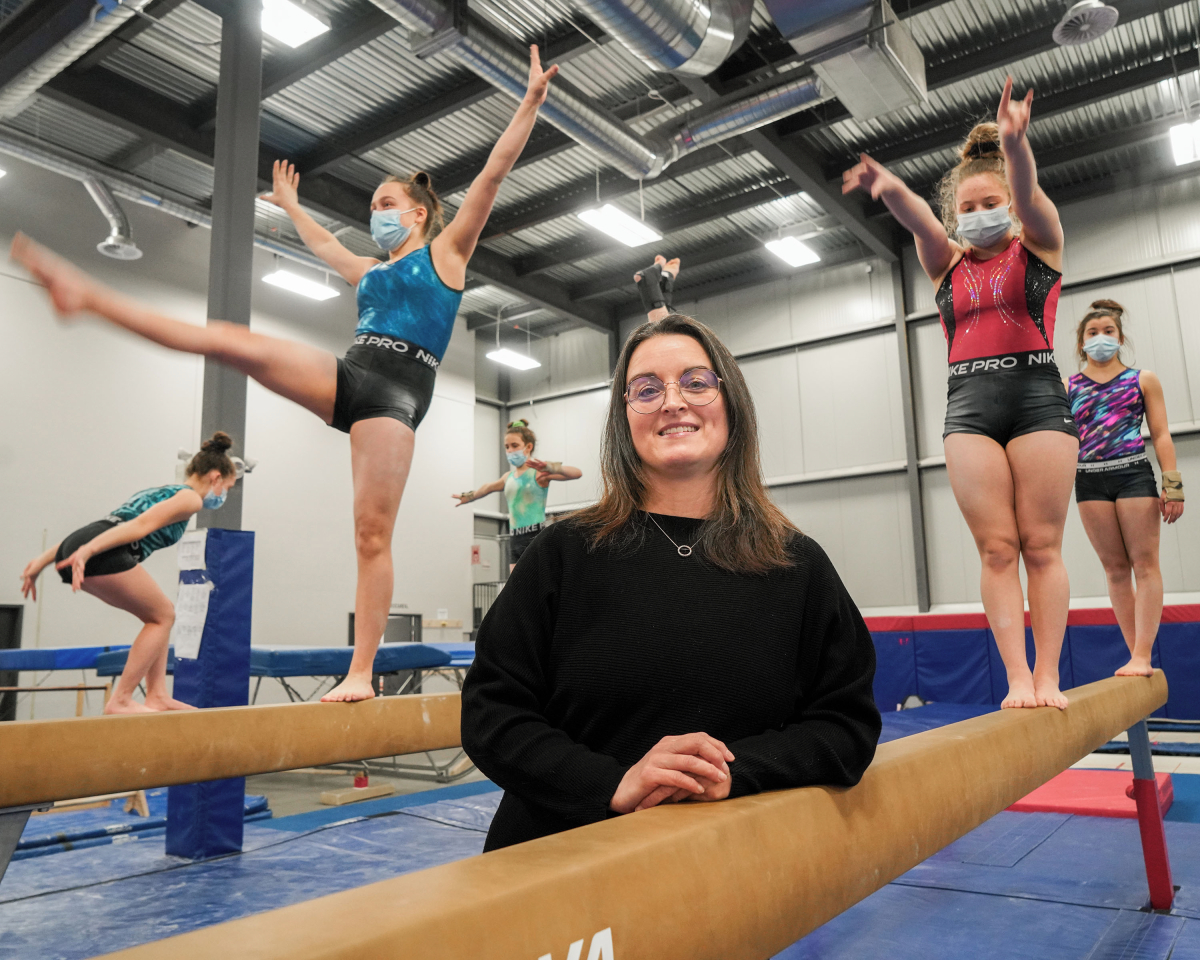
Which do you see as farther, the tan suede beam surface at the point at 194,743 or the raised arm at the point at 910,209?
the raised arm at the point at 910,209

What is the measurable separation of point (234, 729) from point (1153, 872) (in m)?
2.94

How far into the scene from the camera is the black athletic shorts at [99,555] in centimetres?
449

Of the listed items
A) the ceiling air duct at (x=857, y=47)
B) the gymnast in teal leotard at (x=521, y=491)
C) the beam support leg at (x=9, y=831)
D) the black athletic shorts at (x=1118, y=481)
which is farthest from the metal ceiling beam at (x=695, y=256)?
the beam support leg at (x=9, y=831)

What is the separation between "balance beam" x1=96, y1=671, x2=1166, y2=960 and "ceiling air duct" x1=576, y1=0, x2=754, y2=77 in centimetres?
541

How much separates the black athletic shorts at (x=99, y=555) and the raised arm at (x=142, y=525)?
0.04 meters

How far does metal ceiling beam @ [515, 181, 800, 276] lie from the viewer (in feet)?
37.6

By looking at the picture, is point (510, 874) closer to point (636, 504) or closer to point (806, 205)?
point (636, 504)

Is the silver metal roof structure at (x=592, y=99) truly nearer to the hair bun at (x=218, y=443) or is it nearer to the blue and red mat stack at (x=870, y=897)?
the hair bun at (x=218, y=443)

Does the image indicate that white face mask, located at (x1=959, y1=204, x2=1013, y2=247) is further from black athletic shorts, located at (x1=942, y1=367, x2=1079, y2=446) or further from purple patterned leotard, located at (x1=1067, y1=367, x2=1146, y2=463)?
purple patterned leotard, located at (x1=1067, y1=367, x2=1146, y2=463)

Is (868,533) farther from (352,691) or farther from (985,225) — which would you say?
(352,691)

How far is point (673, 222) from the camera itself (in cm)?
1224

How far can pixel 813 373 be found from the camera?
13.2 metres

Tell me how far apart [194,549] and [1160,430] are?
4.52 metres

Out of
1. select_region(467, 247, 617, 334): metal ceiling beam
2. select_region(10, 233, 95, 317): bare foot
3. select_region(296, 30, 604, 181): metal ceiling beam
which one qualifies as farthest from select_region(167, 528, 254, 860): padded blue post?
select_region(467, 247, 617, 334): metal ceiling beam
